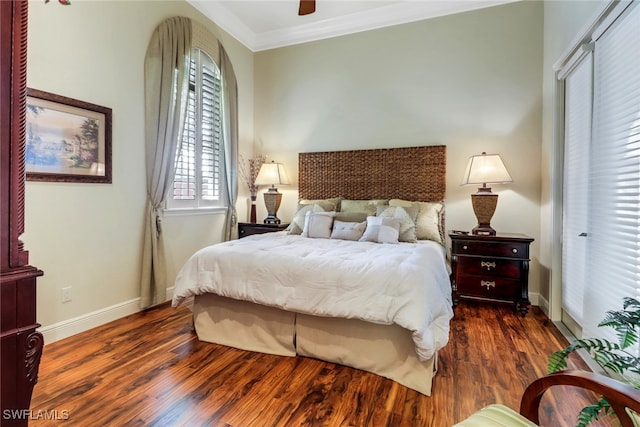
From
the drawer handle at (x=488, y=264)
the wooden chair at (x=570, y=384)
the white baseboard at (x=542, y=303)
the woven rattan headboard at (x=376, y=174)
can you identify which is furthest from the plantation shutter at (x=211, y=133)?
the white baseboard at (x=542, y=303)

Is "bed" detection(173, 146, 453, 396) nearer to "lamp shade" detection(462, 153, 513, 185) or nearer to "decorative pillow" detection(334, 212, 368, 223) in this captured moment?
"decorative pillow" detection(334, 212, 368, 223)

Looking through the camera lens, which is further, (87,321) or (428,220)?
(428,220)

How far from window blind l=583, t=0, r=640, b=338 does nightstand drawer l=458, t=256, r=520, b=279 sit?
30.4 inches

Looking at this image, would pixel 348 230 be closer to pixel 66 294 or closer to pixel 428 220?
pixel 428 220

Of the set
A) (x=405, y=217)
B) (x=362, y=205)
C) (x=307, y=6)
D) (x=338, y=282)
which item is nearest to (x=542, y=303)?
(x=405, y=217)

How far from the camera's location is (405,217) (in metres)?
3.13

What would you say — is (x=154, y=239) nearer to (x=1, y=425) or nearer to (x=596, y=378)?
(x=1, y=425)

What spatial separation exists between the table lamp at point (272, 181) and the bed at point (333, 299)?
128 cm

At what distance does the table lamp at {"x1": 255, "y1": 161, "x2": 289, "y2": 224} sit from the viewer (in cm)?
418

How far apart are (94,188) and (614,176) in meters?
3.84

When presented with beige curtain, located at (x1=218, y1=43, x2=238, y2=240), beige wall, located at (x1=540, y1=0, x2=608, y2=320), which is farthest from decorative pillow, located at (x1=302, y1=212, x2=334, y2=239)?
beige wall, located at (x1=540, y1=0, x2=608, y2=320)

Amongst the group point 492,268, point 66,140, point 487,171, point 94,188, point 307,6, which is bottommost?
point 492,268

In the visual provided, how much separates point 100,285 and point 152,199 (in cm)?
90

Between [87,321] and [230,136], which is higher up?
[230,136]
